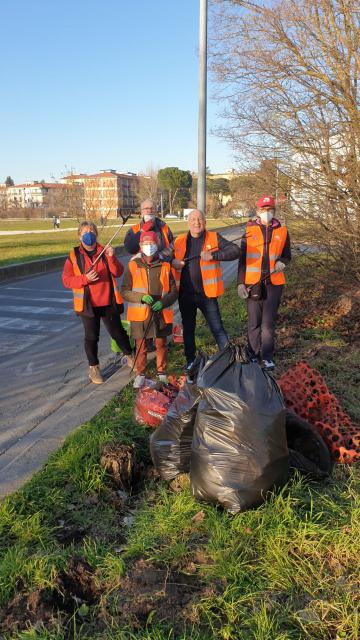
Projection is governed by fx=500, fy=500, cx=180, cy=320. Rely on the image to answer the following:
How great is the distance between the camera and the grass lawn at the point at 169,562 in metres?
1.93

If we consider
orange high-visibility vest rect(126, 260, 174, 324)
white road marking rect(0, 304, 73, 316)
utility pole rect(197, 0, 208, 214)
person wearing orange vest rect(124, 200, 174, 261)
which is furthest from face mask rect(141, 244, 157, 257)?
white road marking rect(0, 304, 73, 316)

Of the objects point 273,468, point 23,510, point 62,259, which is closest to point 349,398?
point 273,468

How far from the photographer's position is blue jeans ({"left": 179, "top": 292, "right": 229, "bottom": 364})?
15.7 ft

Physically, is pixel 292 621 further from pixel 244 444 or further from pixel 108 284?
pixel 108 284

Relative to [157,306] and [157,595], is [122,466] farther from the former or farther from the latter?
[157,306]

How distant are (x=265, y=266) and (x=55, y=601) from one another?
3447 mm

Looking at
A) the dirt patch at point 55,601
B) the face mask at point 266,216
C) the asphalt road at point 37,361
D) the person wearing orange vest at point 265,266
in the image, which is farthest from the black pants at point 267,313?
the dirt patch at point 55,601

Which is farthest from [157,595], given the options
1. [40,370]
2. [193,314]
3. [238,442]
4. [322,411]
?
[40,370]

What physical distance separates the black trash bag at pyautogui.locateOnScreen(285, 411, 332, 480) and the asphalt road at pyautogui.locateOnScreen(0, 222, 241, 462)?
1885 mm

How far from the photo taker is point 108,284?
4730mm

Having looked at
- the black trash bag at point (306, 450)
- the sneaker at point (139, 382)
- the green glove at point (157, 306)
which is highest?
the green glove at point (157, 306)

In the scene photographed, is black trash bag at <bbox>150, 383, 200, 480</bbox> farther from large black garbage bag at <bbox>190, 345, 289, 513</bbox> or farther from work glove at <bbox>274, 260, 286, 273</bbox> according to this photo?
work glove at <bbox>274, 260, 286, 273</bbox>

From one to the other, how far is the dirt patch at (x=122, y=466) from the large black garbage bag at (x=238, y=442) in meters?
0.56

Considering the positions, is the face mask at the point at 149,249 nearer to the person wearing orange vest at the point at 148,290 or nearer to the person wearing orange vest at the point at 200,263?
the person wearing orange vest at the point at 148,290
